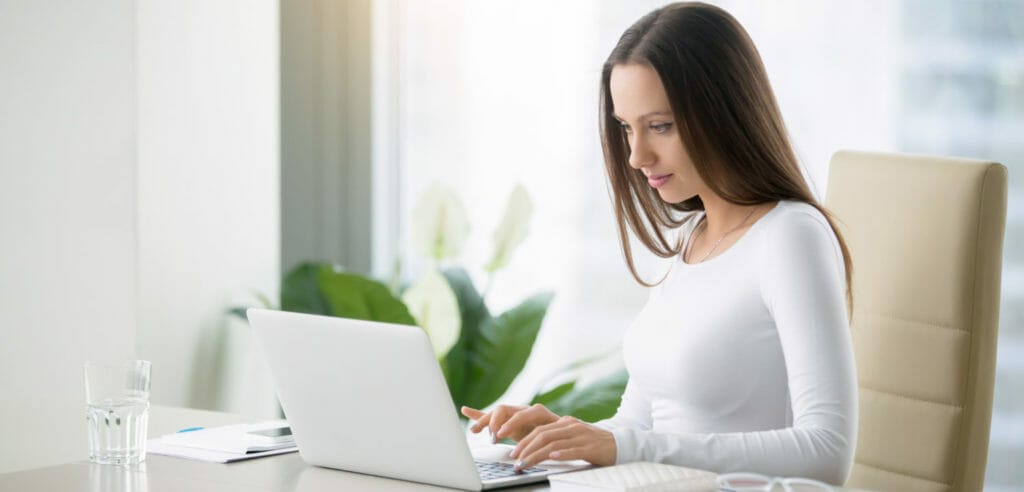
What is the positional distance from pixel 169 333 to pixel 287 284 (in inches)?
17.3

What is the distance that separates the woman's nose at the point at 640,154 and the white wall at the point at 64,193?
40.9 inches

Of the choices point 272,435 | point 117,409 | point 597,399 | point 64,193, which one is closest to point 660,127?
point 272,435

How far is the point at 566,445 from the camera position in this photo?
1.40 metres

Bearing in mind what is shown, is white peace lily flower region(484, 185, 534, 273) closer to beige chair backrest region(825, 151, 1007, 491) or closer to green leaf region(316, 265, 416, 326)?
green leaf region(316, 265, 416, 326)

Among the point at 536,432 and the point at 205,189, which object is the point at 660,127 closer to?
the point at 536,432

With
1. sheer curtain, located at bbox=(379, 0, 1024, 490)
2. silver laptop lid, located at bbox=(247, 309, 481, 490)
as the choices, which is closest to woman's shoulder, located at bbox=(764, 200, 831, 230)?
silver laptop lid, located at bbox=(247, 309, 481, 490)

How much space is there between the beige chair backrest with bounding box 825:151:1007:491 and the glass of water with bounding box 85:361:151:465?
0.97m

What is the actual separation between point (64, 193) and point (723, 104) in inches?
47.5

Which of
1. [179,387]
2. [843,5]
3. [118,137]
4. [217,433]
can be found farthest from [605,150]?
[179,387]

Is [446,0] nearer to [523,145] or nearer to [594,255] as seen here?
[523,145]

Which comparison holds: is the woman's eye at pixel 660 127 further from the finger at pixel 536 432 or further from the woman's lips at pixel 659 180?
the finger at pixel 536 432

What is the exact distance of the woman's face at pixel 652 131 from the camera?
1737mm

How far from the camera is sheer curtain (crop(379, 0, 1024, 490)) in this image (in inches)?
116

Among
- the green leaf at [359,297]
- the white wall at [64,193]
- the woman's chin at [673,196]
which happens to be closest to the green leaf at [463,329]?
the green leaf at [359,297]
